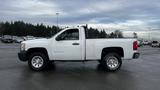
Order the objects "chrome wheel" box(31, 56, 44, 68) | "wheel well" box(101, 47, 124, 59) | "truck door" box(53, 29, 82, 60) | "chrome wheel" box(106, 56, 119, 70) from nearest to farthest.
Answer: "truck door" box(53, 29, 82, 60), "chrome wheel" box(31, 56, 44, 68), "chrome wheel" box(106, 56, 119, 70), "wheel well" box(101, 47, 124, 59)

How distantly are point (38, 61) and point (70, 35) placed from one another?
1.87 meters

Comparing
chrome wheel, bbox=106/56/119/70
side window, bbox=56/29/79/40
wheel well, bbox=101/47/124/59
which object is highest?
side window, bbox=56/29/79/40

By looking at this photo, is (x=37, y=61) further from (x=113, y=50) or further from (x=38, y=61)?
(x=113, y=50)

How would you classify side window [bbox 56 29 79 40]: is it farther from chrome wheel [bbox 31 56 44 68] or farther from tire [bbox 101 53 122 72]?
→ tire [bbox 101 53 122 72]

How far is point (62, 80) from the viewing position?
8.40 m

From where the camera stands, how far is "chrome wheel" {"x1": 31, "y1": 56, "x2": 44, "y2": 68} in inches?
415

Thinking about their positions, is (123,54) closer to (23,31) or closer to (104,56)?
(104,56)

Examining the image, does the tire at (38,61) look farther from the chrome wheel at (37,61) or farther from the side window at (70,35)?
the side window at (70,35)

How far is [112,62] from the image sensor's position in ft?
35.1

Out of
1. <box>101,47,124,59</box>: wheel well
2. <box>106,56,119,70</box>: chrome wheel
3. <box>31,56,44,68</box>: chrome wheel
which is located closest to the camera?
<box>31,56,44,68</box>: chrome wheel

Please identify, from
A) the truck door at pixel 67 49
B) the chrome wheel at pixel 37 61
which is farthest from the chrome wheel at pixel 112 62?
the chrome wheel at pixel 37 61

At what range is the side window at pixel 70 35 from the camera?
417 inches

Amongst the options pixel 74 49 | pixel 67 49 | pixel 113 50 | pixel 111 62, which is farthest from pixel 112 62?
pixel 67 49

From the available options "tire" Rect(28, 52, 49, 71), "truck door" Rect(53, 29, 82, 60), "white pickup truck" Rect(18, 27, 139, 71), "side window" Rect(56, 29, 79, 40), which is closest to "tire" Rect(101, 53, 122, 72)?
"white pickup truck" Rect(18, 27, 139, 71)
